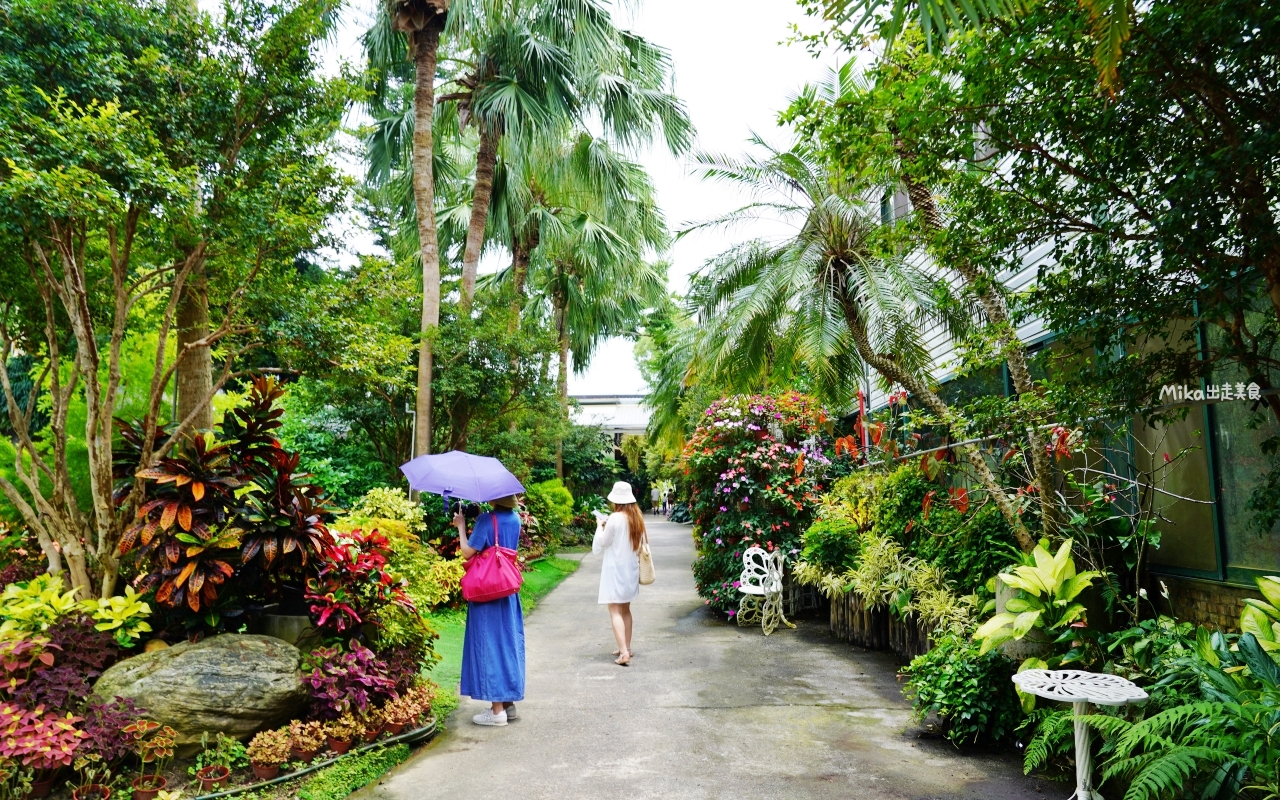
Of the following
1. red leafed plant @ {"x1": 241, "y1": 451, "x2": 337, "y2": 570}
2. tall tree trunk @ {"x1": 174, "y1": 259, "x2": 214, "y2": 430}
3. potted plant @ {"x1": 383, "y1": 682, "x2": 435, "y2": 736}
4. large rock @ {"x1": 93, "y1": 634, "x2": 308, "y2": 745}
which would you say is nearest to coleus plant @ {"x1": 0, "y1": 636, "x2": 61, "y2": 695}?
large rock @ {"x1": 93, "y1": 634, "x2": 308, "y2": 745}

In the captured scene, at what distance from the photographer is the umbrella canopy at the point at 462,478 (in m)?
6.11

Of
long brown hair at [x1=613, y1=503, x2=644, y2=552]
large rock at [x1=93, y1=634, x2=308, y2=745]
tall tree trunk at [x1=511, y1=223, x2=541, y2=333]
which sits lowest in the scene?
large rock at [x1=93, y1=634, x2=308, y2=745]

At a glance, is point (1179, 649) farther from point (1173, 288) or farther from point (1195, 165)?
point (1195, 165)

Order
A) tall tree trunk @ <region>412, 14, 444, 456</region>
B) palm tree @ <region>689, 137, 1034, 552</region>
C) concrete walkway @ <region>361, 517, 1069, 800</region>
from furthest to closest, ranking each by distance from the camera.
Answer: tall tree trunk @ <region>412, 14, 444, 456</region>
palm tree @ <region>689, 137, 1034, 552</region>
concrete walkway @ <region>361, 517, 1069, 800</region>

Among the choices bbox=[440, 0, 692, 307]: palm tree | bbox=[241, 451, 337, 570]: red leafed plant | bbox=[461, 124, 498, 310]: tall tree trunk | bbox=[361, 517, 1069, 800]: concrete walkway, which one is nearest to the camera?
bbox=[361, 517, 1069, 800]: concrete walkway

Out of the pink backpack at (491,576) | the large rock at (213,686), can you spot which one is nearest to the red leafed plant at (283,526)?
the large rock at (213,686)

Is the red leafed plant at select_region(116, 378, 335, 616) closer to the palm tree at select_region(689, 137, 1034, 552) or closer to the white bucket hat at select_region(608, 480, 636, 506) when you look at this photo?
the white bucket hat at select_region(608, 480, 636, 506)

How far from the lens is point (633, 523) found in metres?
8.23

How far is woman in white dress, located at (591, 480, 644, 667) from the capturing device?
319 inches

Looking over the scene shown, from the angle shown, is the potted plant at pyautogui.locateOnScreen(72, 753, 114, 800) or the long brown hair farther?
the long brown hair

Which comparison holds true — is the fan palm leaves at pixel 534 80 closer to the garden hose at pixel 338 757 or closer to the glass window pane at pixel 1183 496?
the garden hose at pixel 338 757

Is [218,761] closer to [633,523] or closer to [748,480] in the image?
[633,523]

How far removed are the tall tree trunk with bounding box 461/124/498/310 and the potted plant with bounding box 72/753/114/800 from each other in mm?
9989

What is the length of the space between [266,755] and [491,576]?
6.13 feet
